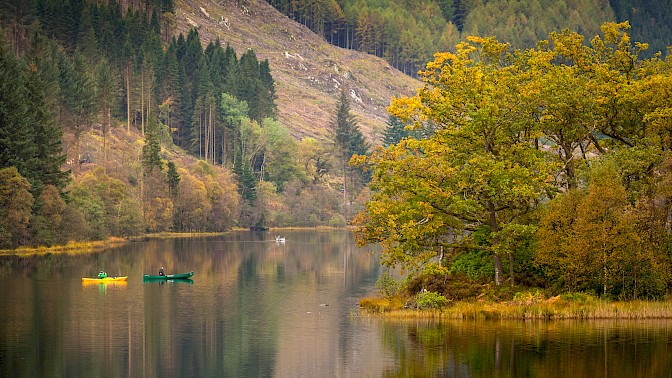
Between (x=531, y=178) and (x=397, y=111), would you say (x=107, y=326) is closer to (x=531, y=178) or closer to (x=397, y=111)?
(x=397, y=111)

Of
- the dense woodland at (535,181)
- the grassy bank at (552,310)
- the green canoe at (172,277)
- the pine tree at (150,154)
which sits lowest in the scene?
the grassy bank at (552,310)

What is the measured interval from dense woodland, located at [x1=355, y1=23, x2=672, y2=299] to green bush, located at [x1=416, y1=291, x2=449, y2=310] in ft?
6.64

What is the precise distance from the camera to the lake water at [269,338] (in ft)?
168

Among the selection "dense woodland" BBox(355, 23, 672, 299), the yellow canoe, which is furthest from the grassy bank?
the yellow canoe

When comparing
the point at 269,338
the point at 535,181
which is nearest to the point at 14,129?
the point at 269,338

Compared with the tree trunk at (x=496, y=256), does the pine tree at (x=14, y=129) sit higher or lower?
higher

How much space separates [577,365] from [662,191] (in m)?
20.6

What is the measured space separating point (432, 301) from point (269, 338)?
41.8ft

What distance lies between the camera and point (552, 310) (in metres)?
64.9

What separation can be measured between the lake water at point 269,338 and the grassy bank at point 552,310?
1321 mm

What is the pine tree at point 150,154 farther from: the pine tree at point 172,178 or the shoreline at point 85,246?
the shoreline at point 85,246

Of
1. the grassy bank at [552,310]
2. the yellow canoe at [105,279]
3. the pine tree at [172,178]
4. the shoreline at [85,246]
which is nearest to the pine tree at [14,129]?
the shoreline at [85,246]

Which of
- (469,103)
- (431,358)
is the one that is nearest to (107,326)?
(431,358)

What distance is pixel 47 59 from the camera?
174375 mm
